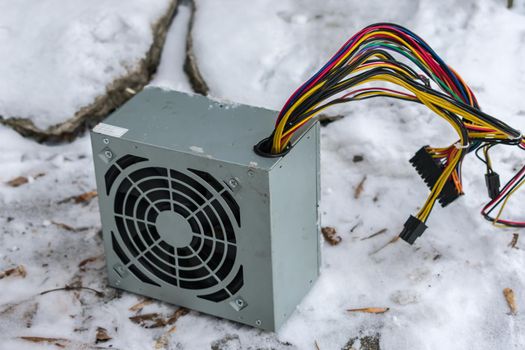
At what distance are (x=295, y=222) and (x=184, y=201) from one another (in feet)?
1.11

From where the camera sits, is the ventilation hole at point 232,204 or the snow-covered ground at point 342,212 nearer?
the ventilation hole at point 232,204

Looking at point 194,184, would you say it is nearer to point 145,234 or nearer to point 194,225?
point 194,225

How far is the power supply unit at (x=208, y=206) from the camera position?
2.54 meters

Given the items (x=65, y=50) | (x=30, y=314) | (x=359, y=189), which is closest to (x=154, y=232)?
(x=30, y=314)

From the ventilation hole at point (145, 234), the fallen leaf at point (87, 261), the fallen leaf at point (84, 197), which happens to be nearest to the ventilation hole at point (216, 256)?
the ventilation hole at point (145, 234)

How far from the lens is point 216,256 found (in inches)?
107

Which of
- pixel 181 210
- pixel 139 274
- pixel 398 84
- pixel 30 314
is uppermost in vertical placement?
pixel 398 84

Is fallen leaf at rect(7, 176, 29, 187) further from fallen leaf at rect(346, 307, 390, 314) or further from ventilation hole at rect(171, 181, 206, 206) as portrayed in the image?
fallen leaf at rect(346, 307, 390, 314)

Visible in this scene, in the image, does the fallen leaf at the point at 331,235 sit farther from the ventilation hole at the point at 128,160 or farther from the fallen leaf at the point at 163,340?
the ventilation hole at the point at 128,160

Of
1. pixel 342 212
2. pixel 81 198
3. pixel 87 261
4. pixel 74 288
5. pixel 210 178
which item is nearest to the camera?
→ pixel 210 178

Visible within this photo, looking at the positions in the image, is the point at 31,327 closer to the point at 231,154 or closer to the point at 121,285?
the point at 121,285

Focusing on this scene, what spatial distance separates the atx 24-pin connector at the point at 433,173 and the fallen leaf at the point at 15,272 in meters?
1.37

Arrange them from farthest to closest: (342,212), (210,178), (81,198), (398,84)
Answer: (81,198), (342,212), (210,178), (398,84)

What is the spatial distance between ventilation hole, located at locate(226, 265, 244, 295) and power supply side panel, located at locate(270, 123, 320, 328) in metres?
0.11
